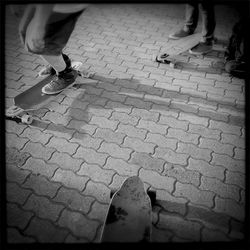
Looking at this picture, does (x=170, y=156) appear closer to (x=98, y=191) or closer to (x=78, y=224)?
(x=98, y=191)

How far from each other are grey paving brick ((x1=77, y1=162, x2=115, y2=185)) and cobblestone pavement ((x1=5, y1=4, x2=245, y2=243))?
0.01 m

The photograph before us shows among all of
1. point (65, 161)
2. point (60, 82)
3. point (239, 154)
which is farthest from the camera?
point (60, 82)

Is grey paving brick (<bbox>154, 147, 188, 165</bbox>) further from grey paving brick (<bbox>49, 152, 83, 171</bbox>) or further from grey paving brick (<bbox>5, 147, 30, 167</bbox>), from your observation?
grey paving brick (<bbox>5, 147, 30, 167</bbox>)

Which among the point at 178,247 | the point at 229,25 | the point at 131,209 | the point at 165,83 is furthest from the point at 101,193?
the point at 229,25

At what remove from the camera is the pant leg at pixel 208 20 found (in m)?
3.93

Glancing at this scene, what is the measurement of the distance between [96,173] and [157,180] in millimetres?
648

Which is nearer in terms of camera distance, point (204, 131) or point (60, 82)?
point (204, 131)

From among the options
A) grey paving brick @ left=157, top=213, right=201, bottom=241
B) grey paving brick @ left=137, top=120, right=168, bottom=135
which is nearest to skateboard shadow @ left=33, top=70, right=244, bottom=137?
grey paving brick @ left=137, top=120, right=168, bottom=135

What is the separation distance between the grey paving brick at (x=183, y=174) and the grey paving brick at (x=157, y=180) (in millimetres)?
62

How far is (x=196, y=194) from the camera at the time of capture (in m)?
2.43

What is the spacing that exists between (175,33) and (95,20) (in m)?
1.92

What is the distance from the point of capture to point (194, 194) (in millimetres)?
2428

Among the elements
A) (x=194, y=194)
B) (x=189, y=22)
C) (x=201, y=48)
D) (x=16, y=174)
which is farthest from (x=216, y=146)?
(x=189, y=22)

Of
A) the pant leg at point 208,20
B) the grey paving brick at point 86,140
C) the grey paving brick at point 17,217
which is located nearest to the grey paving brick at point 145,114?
the grey paving brick at point 86,140
